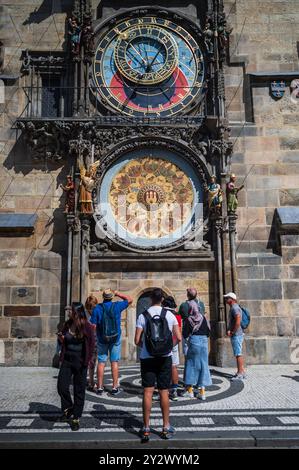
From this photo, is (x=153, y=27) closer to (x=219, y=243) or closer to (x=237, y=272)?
(x=219, y=243)

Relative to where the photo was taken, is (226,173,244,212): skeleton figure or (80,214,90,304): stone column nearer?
(80,214,90,304): stone column

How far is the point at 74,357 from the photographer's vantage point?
584cm

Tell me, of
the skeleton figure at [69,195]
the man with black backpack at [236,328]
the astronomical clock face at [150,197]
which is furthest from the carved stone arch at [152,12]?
the man with black backpack at [236,328]

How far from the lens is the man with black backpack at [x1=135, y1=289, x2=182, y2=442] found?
5.04 metres

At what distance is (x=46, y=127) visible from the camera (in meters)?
12.7

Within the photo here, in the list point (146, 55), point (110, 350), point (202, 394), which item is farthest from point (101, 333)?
point (146, 55)

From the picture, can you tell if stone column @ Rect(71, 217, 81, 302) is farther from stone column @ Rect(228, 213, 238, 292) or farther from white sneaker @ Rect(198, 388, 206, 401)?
white sneaker @ Rect(198, 388, 206, 401)

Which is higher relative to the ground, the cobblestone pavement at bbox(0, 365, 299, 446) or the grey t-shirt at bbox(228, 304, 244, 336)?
the grey t-shirt at bbox(228, 304, 244, 336)

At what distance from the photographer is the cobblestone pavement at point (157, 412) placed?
→ 5.27m

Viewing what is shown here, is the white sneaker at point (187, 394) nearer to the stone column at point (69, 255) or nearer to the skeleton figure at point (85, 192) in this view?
the stone column at point (69, 255)

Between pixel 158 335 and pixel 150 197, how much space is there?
26.7 feet

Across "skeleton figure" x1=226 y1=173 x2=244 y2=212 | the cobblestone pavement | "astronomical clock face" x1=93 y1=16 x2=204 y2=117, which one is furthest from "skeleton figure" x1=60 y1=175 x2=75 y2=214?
the cobblestone pavement

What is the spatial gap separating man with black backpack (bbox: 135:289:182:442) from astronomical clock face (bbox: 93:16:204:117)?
932cm

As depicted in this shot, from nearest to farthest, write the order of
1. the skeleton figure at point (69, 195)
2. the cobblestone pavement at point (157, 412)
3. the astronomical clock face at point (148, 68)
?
the cobblestone pavement at point (157, 412), the skeleton figure at point (69, 195), the astronomical clock face at point (148, 68)
